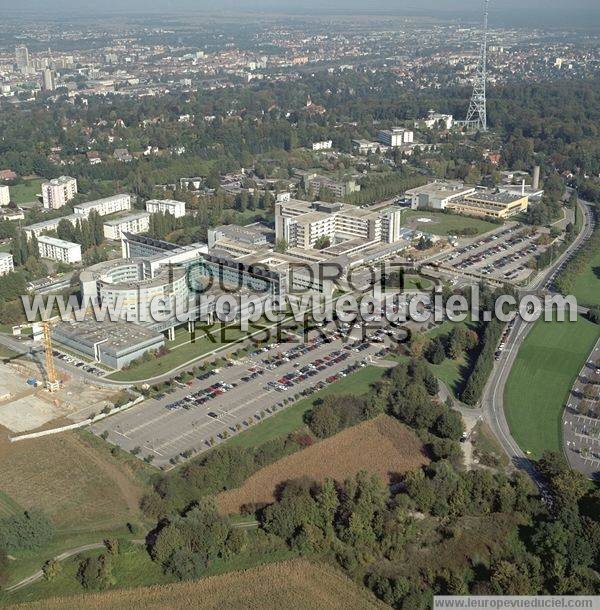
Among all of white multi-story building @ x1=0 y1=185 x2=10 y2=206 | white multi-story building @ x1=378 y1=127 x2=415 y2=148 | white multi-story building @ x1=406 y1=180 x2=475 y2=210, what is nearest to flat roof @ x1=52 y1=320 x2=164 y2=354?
white multi-story building @ x1=0 y1=185 x2=10 y2=206

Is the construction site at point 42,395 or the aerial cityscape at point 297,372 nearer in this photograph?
the aerial cityscape at point 297,372

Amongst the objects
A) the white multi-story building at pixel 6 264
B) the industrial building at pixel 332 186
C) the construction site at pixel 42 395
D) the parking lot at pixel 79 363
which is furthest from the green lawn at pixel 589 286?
the white multi-story building at pixel 6 264

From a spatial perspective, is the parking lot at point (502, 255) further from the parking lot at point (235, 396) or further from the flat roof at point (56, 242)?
the flat roof at point (56, 242)

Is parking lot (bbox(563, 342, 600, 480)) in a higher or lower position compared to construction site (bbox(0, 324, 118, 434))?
lower

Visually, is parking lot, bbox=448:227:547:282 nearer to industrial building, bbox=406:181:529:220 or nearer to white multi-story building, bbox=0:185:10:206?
→ industrial building, bbox=406:181:529:220

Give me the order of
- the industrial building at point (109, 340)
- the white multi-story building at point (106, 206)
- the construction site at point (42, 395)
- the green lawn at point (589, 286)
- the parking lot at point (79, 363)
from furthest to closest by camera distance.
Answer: the white multi-story building at point (106, 206), the green lawn at point (589, 286), the industrial building at point (109, 340), the parking lot at point (79, 363), the construction site at point (42, 395)

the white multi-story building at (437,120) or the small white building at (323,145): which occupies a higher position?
the white multi-story building at (437,120)

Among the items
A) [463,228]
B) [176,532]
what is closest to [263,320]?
[176,532]
